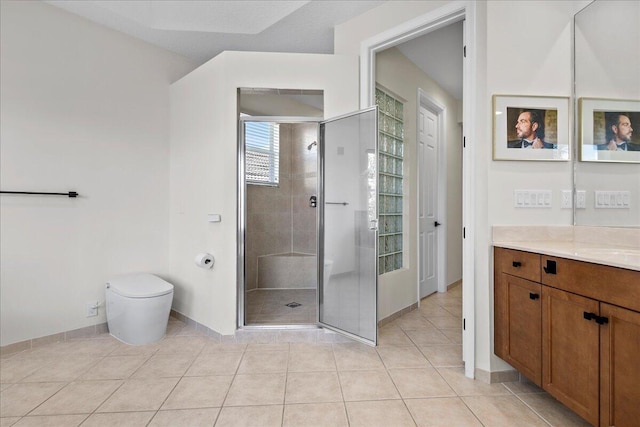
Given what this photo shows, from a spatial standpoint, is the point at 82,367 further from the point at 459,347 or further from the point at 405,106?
the point at 405,106

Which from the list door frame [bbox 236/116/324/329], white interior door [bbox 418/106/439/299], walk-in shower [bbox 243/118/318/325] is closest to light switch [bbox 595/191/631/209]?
white interior door [bbox 418/106/439/299]

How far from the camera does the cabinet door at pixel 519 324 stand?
175 cm

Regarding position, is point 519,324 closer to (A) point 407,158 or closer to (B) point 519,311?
(B) point 519,311

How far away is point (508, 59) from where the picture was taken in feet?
6.90

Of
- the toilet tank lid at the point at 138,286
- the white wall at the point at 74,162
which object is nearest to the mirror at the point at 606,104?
the toilet tank lid at the point at 138,286

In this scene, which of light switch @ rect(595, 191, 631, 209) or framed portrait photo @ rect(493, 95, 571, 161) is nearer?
light switch @ rect(595, 191, 631, 209)

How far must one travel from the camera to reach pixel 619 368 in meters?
1.28

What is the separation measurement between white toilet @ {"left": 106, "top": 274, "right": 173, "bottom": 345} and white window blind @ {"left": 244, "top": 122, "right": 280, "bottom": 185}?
77.6 inches

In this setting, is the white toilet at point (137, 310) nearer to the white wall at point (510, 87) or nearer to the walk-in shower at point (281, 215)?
the walk-in shower at point (281, 215)

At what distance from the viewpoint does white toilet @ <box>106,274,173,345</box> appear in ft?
8.53

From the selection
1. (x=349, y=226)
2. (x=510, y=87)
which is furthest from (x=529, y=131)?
(x=349, y=226)

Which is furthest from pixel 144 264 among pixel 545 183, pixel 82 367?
pixel 545 183

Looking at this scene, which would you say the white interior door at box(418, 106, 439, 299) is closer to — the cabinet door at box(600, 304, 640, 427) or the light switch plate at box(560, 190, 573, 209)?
the light switch plate at box(560, 190, 573, 209)

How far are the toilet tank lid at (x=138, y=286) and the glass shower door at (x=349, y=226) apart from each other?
4.40 feet
